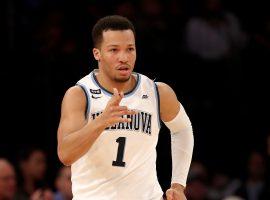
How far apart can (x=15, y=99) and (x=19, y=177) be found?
1.14 metres

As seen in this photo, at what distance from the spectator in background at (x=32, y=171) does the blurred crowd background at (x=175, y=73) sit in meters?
0.10

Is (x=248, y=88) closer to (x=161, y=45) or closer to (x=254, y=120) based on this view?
(x=254, y=120)

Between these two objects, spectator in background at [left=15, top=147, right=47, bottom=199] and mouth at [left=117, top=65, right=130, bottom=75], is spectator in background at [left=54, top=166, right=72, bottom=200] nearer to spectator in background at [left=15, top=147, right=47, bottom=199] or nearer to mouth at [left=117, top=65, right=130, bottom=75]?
spectator in background at [left=15, top=147, right=47, bottom=199]

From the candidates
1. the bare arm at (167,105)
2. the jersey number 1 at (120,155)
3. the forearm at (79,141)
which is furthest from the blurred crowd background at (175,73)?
the forearm at (79,141)

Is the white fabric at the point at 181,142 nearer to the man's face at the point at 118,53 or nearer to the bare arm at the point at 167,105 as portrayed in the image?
the bare arm at the point at 167,105

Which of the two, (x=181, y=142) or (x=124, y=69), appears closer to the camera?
(x=124, y=69)

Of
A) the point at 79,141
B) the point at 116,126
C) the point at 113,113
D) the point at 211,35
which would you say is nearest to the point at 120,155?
the point at 116,126

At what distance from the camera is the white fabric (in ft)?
20.3

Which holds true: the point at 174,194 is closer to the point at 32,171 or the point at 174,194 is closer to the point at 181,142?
the point at 181,142

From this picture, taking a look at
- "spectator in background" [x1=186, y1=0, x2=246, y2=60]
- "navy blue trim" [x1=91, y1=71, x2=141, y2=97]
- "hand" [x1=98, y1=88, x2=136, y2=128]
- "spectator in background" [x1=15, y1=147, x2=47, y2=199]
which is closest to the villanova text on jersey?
"navy blue trim" [x1=91, y1=71, x2=141, y2=97]

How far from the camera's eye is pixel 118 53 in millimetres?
5691

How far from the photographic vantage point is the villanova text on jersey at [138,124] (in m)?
Answer: 5.77

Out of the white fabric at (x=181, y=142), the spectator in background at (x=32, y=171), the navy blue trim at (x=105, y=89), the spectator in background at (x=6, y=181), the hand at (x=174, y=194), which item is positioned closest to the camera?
the hand at (x=174, y=194)

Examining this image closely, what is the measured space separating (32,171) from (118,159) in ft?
11.7
